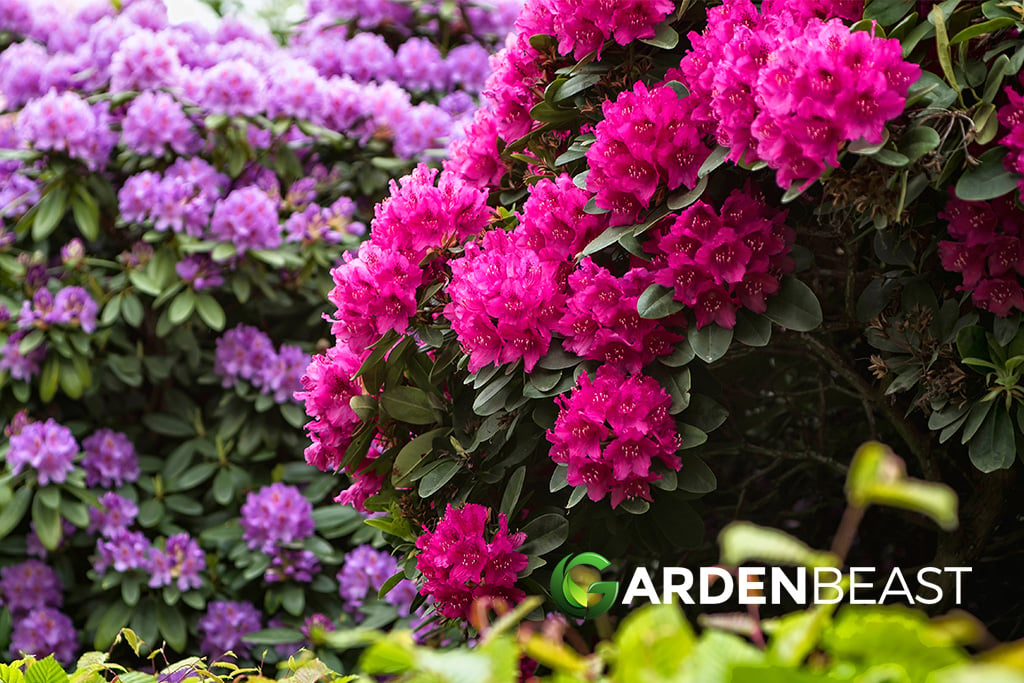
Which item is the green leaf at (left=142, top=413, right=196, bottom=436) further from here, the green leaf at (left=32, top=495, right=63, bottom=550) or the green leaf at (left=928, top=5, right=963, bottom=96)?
the green leaf at (left=928, top=5, right=963, bottom=96)

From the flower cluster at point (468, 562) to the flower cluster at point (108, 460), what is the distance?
1.73m

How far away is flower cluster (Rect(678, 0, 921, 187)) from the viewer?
3.87ft

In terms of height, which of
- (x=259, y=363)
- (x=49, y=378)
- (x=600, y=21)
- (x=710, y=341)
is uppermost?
(x=600, y=21)

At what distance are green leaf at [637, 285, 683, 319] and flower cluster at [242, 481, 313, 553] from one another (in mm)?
1689

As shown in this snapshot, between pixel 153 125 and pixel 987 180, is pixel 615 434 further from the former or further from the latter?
pixel 153 125

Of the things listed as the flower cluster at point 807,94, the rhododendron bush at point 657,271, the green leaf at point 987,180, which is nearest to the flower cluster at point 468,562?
the rhododendron bush at point 657,271

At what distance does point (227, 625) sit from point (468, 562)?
60.9 inches

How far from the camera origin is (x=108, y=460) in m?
2.91

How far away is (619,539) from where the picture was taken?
1533 millimetres

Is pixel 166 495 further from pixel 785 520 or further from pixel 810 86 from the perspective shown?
pixel 810 86

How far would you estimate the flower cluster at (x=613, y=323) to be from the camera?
1.38m

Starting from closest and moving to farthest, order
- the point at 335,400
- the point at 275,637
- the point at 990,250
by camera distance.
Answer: the point at 990,250 → the point at 335,400 → the point at 275,637

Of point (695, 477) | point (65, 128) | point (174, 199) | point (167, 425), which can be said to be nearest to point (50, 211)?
point (65, 128)

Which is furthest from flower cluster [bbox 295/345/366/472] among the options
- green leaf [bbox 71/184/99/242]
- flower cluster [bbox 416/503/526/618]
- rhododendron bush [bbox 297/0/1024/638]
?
green leaf [bbox 71/184/99/242]
